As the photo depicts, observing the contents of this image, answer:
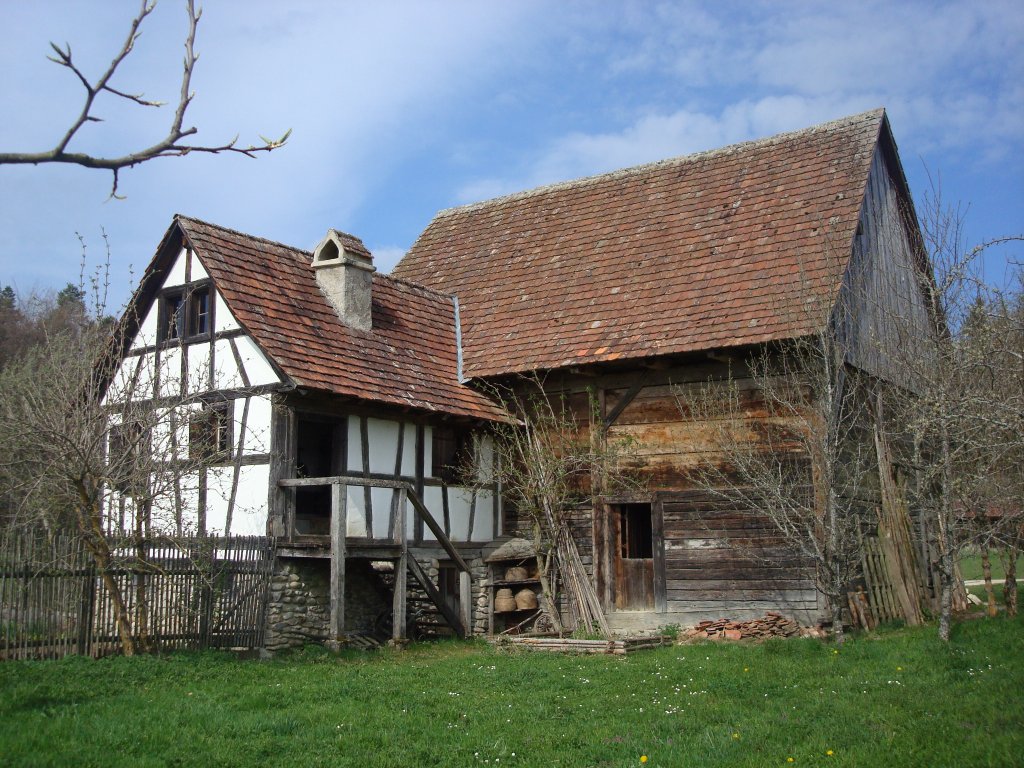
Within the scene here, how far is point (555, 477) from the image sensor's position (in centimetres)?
1686

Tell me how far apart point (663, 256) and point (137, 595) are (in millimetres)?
11045

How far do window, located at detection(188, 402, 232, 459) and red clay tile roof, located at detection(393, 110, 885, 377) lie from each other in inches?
190

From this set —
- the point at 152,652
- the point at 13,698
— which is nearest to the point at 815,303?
the point at 152,652

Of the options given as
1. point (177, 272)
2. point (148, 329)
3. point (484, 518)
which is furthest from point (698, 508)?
point (148, 329)

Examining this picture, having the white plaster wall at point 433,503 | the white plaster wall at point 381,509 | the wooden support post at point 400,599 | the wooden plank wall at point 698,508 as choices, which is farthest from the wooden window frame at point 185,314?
the wooden plank wall at point 698,508

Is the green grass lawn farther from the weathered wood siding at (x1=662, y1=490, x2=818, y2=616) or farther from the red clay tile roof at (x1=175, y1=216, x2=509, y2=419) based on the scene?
the red clay tile roof at (x1=175, y1=216, x2=509, y2=419)

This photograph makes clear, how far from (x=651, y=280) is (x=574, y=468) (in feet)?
12.3

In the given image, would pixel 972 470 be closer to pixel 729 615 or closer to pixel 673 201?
pixel 729 615

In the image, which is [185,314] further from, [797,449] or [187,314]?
[797,449]

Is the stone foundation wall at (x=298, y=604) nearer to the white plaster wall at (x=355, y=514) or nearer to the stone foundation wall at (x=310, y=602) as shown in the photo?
the stone foundation wall at (x=310, y=602)

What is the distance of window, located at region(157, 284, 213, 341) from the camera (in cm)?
1594

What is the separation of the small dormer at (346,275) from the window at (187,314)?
2222mm

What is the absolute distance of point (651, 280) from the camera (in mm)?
18188

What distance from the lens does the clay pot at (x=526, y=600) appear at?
1727 centimetres
